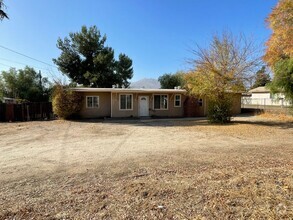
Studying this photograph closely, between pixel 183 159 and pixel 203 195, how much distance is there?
2258 millimetres

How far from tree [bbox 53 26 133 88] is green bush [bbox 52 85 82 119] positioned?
539 inches

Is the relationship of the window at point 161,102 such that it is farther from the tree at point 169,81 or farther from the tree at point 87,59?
the tree at point 169,81

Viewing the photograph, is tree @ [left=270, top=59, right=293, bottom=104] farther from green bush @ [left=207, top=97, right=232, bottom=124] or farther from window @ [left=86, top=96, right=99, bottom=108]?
window @ [left=86, top=96, right=99, bottom=108]

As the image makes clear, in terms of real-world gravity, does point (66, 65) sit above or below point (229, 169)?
above

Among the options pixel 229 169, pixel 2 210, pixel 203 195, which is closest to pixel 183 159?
pixel 229 169

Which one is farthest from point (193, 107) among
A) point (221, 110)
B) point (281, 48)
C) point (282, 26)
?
point (282, 26)

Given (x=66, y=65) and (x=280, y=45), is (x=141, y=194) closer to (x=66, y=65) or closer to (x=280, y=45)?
(x=280, y=45)

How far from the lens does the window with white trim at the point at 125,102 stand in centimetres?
1823

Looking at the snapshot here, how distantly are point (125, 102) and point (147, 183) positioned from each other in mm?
14501

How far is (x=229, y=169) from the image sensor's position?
4895mm

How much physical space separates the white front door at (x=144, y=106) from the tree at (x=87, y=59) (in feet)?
43.5

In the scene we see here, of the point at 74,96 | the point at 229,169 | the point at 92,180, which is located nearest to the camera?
the point at 92,180

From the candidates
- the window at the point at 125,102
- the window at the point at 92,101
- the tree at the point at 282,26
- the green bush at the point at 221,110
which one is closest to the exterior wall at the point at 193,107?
the window at the point at 125,102

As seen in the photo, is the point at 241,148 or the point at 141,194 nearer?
the point at 141,194
